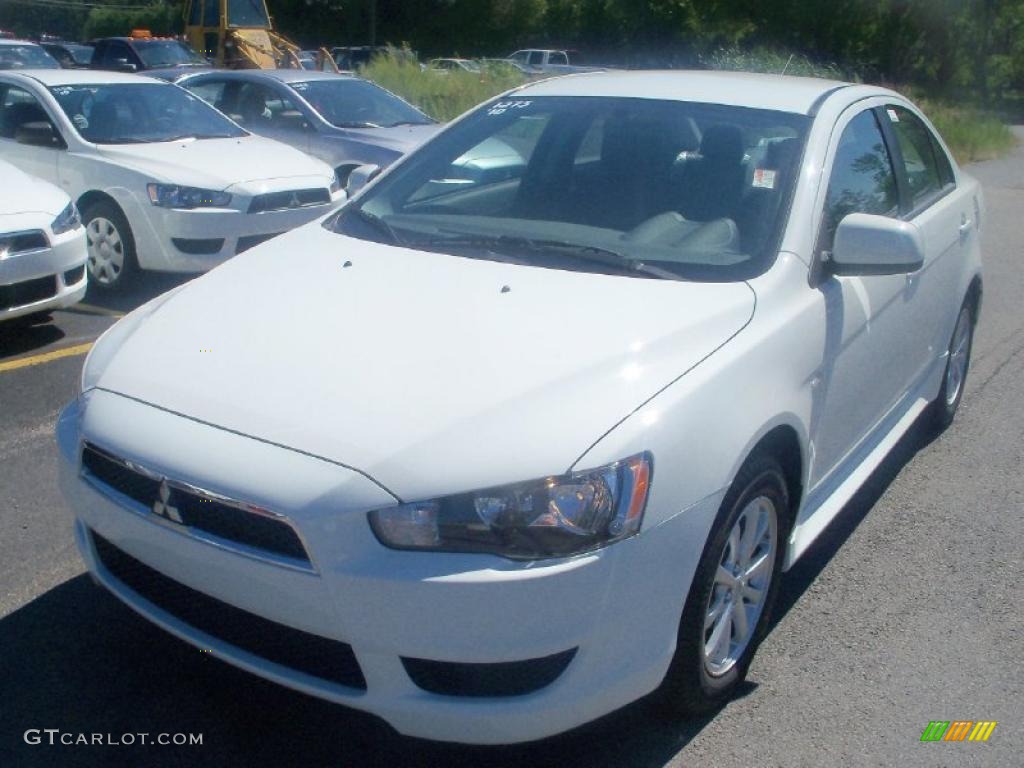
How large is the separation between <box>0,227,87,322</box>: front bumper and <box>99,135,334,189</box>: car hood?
4.37 feet

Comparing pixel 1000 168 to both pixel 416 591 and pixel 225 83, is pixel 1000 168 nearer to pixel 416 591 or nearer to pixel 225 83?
pixel 225 83

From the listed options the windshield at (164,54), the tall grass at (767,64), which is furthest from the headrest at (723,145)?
the windshield at (164,54)

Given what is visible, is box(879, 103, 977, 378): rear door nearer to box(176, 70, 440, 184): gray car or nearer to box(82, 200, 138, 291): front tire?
box(82, 200, 138, 291): front tire

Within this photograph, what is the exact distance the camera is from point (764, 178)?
3828mm

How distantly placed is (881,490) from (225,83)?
29.8 feet

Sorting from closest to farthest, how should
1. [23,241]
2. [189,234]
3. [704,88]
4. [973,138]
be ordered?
1. [704,88]
2. [23,241]
3. [189,234]
4. [973,138]

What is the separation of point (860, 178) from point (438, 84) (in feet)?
59.5

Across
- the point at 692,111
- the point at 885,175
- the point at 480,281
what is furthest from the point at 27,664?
the point at 885,175

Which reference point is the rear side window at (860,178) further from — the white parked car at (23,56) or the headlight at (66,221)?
the white parked car at (23,56)

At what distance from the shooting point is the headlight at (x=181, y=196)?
7871mm

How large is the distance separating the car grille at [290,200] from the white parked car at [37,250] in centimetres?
146

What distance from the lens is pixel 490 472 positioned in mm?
2602

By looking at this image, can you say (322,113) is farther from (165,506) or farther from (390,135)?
→ (165,506)

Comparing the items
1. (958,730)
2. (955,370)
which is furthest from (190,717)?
(955,370)
